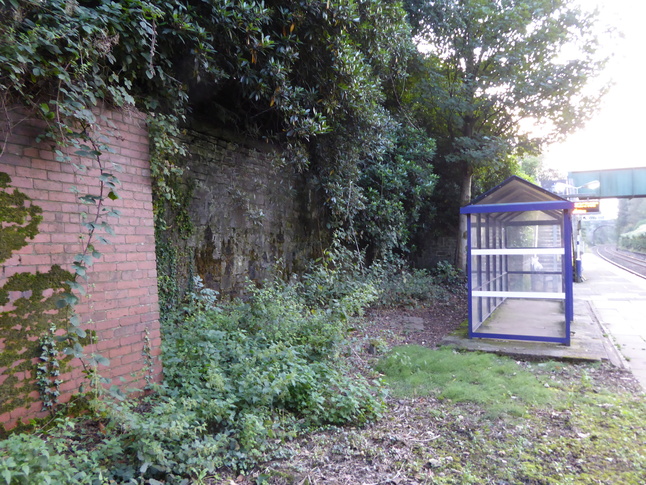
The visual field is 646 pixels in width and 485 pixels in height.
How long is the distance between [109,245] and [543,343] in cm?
589

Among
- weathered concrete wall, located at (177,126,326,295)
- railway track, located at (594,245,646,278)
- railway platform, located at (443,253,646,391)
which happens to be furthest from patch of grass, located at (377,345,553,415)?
railway track, located at (594,245,646,278)

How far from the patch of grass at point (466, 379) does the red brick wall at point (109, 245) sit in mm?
2627

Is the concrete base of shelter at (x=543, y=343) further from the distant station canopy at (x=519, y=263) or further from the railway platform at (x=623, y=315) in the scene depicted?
the railway platform at (x=623, y=315)

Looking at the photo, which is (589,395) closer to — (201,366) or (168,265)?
(201,366)

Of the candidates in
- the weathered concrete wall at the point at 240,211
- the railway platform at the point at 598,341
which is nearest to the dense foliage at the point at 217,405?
the weathered concrete wall at the point at 240,211

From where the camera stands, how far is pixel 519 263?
8.16m

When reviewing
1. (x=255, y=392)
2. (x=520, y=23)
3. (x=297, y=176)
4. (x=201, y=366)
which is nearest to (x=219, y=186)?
(x=297, y=176)

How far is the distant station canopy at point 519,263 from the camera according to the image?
20.2 feet

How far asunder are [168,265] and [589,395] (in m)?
4.81

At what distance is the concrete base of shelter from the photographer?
18.4 feet

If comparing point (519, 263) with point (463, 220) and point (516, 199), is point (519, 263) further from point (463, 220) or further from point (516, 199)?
point (463, 220)

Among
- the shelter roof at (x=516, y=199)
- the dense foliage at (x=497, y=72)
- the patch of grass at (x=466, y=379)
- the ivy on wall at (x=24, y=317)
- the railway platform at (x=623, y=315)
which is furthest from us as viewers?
the dense foliage at (x=497, y=72)

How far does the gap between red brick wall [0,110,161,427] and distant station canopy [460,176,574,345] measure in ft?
15.7

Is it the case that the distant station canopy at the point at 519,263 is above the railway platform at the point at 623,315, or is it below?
above
